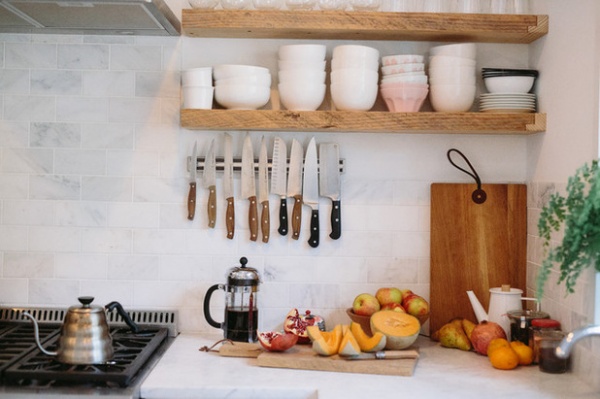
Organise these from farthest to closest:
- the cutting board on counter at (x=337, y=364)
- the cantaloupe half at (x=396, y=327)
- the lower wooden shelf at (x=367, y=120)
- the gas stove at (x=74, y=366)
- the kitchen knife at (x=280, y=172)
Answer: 1. the kitchen knife at (x=280, y=172)
2. the lower wooden shelf at (x=367, y=120)
3. the cantaloupe half at (x=396, y=327)
4. the cutting board on counter at (x=337, y=364)
5. the gas stove at (x=74, y=366)

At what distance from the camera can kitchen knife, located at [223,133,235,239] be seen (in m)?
2.92

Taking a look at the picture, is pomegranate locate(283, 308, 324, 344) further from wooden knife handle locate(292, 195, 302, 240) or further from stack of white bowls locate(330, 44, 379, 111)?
stack of white bowls locate(330, 44, 379, 111)

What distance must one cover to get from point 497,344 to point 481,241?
0.49 metres

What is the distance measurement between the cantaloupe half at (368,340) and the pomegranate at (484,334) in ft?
1.15

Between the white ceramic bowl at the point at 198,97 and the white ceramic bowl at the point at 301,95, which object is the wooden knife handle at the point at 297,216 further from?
the white ceramic bowl at the point at 198,97

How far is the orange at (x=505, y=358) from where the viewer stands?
250 centimetres

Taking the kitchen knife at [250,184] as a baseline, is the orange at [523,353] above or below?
below

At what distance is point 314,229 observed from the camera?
2.93m

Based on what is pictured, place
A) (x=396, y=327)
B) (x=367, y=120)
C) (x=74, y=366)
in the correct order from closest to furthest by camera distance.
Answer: (x=74, y=366), (x=396, y=327), (x=367, y=120)

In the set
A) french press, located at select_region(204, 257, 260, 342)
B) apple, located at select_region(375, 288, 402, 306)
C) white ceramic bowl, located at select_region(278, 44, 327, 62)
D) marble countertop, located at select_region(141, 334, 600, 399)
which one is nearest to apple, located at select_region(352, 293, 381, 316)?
apple, located at select_region(375, 288, 402, 306)

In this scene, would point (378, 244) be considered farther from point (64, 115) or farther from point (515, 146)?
point (64, 115)

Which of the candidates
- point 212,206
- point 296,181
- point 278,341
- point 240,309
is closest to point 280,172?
point 296,181

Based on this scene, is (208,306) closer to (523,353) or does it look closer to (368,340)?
(368,340)

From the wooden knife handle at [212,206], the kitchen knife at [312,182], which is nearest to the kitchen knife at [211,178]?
the wooden knife handle at [212,206]
